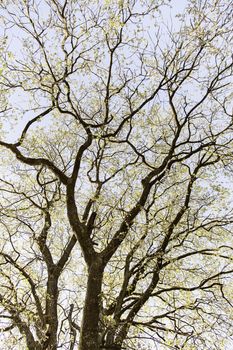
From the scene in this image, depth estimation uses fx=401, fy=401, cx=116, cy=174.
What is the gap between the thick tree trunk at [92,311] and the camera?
746 centimetres

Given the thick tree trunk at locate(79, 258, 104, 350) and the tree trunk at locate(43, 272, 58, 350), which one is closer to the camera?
the thick tree trunk at locate(79, 258, 104, 350)

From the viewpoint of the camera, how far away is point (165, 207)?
9953 millimetres

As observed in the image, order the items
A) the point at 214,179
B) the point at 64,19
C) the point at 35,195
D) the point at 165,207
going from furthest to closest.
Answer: the point at 35,195 → the point at 214,179 → the point at 165,207 → the point at 64,19

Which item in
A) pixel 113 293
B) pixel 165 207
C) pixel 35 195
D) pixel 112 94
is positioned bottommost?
pixel 113 293

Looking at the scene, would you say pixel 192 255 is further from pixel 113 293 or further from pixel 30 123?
pixel 30 123

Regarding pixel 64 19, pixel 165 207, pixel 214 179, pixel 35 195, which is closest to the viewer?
pixel 64 19

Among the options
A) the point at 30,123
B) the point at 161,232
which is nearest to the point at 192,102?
the point at 161,232

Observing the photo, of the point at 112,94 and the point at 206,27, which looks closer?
the point at 206,27

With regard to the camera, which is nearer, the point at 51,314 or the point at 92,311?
the point at 92,311

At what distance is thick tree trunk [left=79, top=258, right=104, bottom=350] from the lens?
24.5ft

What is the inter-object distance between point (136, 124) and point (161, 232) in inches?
128

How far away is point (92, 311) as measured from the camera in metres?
7.78

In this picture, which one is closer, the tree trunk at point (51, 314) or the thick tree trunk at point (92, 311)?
the thick tree trunk at point (92, 311)

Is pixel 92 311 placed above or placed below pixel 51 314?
below
